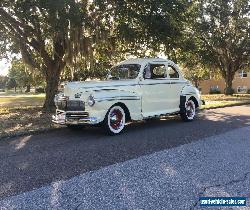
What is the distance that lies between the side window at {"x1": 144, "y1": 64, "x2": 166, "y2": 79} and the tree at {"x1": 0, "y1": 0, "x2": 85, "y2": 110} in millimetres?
3921

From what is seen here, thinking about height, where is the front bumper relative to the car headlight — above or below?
below

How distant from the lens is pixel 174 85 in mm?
12125

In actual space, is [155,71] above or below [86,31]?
below

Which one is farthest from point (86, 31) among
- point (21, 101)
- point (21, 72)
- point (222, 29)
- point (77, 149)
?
point (21, 72)

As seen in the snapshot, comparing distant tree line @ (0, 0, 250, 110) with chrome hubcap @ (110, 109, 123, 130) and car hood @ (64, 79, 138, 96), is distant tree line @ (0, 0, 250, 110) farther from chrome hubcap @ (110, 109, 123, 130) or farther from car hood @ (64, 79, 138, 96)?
chrome hubcap @ (110, 109, 123, 130)

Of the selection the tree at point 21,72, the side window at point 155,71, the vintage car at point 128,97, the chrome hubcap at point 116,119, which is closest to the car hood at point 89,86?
the vintage car at point 128,97

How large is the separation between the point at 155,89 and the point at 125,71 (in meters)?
1.07

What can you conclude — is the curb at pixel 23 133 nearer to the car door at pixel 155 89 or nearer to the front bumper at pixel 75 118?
the front bumper at pixel 75 118

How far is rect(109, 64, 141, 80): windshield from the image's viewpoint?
11078 millimetres

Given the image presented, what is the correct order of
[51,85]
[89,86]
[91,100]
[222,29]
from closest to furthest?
1. [91,100]
2. [89,86]
3. [51,85]
4. [222,29]

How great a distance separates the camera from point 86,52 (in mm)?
17812

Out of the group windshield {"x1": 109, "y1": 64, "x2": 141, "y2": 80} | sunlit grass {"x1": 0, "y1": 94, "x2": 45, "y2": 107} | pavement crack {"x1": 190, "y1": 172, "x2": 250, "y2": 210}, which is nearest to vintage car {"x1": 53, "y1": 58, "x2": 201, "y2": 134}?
windshield {"x1": 109, "y1": 64, "x2": 141, "y2": 80}

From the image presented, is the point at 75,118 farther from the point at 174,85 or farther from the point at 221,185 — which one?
the point at 221,185

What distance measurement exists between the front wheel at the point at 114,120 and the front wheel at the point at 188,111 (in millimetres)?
3171
